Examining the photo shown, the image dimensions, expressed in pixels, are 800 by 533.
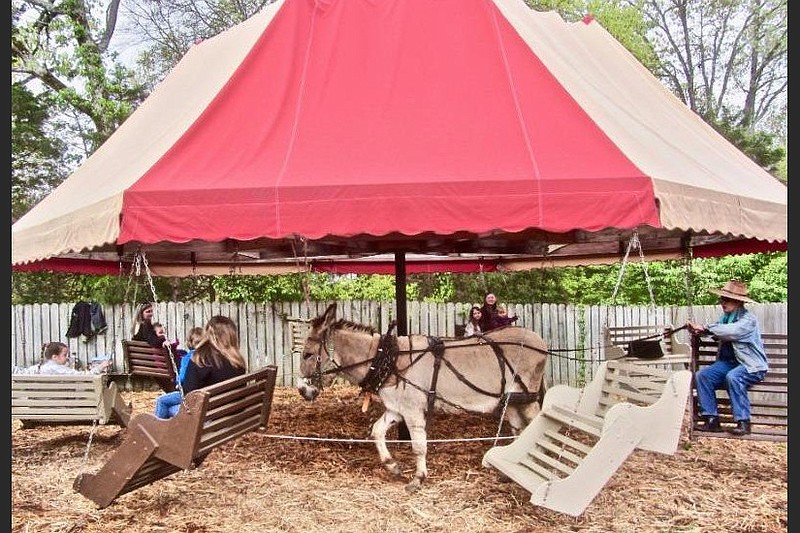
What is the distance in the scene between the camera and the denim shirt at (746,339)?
7.01m

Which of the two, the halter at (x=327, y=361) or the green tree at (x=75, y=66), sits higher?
the green tree at (x=75, y=66)

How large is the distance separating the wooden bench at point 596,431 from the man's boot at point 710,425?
1.16m

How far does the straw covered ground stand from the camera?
5.73 m

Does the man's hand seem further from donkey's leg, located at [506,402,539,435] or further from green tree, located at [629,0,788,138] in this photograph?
green tree, located at [629,0,788,138]

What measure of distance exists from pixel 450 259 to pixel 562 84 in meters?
8.13

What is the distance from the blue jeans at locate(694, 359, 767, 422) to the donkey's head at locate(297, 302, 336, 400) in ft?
13.0

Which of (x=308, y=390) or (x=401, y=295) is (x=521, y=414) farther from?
(x=401, y=295)

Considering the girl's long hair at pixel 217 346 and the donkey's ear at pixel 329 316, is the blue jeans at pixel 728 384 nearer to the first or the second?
the donkey's ear at pixel 329 316

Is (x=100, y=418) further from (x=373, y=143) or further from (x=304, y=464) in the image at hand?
(x=373, y=143)

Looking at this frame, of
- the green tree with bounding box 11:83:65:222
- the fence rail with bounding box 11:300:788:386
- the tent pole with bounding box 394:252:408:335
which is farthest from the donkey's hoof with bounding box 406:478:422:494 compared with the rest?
the green tree with bounding box 11:83:65:222

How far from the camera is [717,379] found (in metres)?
7.35

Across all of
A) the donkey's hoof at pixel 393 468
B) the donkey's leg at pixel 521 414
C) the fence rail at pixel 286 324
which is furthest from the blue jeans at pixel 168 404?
the fence rail at pixel 286 324

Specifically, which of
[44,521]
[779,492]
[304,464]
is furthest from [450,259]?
[44,521]

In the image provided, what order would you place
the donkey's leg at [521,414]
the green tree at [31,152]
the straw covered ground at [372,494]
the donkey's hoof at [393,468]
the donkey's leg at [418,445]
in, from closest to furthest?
the straw covered ground at [372,494] → the donkey's leg at [418,445] → the donkey's hoof at [393,468] → the donkey's leg at [521,414] → the green tree at [31,152]
